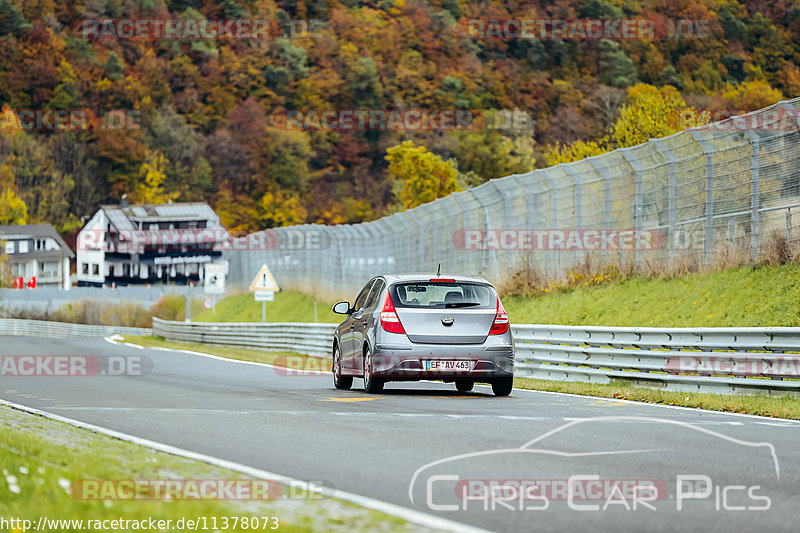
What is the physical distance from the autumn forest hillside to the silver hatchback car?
111939mm

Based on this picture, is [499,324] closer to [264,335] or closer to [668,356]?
[668,356]

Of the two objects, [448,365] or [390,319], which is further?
[390,319]

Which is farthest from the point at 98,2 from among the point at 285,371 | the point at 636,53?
the point at 285,371

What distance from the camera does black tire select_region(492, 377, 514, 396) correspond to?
Answer: 53.2 feet

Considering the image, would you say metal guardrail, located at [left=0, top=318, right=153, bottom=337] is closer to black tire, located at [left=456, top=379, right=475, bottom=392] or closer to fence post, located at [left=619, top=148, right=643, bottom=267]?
fence post, located at [left=619, top=148, right=643, bottom=267]

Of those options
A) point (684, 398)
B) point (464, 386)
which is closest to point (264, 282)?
point (464, 386)

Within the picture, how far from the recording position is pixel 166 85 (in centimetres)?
15825

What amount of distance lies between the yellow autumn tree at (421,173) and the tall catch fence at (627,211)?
2133 inches

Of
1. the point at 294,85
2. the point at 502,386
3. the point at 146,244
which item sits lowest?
the point at 502,386

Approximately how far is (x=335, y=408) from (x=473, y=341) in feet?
9.17

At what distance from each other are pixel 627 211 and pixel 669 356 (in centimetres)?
955

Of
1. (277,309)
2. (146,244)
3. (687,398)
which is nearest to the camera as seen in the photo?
(687,398)

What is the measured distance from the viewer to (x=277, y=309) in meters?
54.8

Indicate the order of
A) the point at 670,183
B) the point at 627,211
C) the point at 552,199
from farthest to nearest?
the point at 552,199 < the point at 627,211 < the point at 670,183
